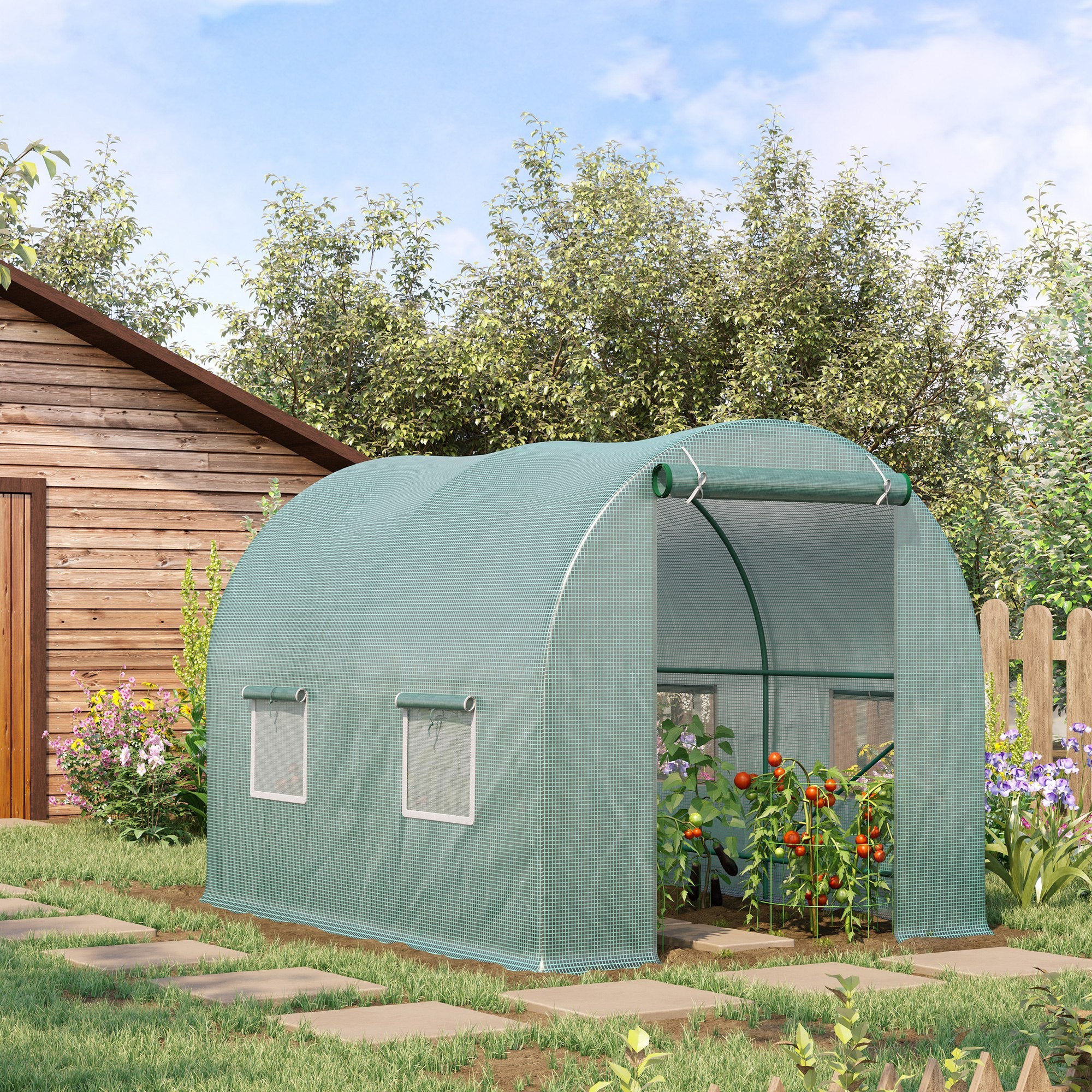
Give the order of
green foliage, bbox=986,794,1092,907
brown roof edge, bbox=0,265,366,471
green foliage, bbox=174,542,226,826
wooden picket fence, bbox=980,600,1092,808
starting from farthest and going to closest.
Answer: brown roof edge, bbox=0,265,366,471 → green foliage, bbox=174,542,226,826 → wooden picket fence, bbox=980,600,1092,808 → green foliage, bbox=986,794,1092,907

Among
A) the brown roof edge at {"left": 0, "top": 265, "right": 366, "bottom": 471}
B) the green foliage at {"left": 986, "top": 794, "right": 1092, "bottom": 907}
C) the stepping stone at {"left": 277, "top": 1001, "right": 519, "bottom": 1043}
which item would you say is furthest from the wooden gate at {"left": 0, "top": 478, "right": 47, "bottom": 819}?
the green foliage at {"left": 986, "top": 794, "right": 1092, "bottom": 907}

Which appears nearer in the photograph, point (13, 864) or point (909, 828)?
point (909, 828)

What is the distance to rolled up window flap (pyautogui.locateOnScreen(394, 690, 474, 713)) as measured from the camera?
6.97 m

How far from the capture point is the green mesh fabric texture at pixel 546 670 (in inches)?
263

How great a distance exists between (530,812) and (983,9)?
781 centimetres

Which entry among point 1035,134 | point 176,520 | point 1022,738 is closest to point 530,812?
point 1022,738

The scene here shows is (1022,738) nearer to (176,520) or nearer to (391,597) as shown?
(391,597)

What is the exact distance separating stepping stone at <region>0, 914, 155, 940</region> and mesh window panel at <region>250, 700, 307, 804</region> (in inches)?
42.3

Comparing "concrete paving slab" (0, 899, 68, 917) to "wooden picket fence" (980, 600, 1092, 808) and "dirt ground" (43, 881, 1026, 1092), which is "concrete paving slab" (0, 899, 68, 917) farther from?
"wooden picket fence" (980, 600, 1092, 808)

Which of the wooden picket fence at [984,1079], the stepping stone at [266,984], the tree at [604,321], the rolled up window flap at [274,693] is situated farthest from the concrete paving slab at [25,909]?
the tree at [604,321]

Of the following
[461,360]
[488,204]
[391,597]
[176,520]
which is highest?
[488,204]

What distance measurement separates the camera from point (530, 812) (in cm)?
661

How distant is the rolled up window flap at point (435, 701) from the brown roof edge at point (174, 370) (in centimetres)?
532

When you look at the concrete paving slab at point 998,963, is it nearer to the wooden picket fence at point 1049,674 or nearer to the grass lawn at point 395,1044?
the grass lawn at point 395,1044
